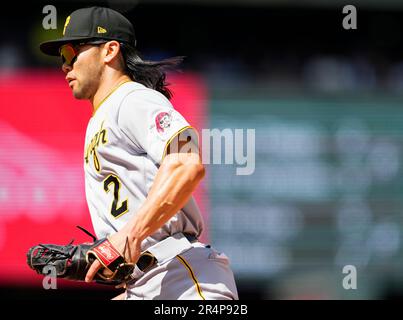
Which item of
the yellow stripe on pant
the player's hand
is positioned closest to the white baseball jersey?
the yellow stripe on pant

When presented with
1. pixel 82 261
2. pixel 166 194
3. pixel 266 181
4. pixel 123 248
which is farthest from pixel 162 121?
pixel 266 181

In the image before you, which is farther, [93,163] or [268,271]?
[268,271]

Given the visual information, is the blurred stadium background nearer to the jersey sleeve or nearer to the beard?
the beard

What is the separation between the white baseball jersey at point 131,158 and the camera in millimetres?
3357

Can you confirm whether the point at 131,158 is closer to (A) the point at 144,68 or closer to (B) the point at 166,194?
(B) the point at 166,194

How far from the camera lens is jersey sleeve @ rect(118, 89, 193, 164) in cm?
332

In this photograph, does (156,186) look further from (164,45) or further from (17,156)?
(164,45)

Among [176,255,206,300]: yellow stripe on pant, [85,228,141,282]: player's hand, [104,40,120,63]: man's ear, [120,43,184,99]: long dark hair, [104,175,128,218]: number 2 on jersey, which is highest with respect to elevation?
[104,40,120,63]: man's ear

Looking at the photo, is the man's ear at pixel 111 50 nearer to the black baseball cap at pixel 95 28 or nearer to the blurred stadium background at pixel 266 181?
the black baseball cap at pixel 95 28

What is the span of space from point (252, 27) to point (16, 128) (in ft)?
9.81

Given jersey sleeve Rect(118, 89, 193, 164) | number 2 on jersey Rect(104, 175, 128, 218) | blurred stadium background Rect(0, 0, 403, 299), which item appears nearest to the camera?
jersey sleeve Rect(118, 89, 193, 164)

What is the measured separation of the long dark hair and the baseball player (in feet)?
0.25

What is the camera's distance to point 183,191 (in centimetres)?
319

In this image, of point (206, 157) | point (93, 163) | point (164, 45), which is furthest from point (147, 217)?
point (164, 45)
